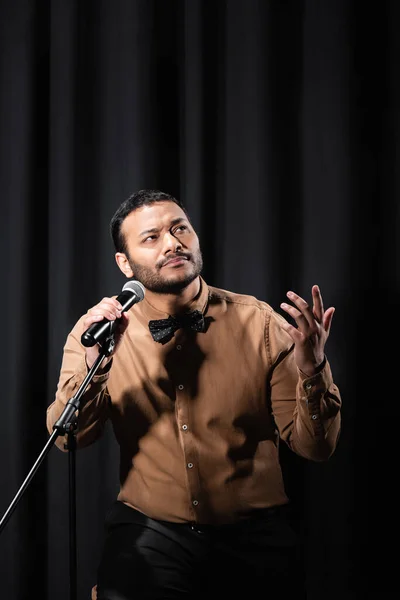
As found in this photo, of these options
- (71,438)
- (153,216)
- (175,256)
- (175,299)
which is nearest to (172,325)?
(175,299)

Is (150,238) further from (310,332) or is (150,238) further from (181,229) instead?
(310,332)

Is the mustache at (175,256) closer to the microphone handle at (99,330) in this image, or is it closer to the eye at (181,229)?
the eye at (181,229)

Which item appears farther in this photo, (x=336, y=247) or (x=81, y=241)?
(x=81, y=241)

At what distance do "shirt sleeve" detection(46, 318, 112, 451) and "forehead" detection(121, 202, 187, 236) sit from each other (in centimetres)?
35

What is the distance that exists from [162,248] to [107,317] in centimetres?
47

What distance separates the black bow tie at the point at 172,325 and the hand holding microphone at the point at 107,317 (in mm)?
263

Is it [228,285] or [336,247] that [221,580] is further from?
[336,247]

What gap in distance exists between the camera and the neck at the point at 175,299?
190 cm

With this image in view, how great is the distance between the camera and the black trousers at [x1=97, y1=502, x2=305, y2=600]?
65.9 inches

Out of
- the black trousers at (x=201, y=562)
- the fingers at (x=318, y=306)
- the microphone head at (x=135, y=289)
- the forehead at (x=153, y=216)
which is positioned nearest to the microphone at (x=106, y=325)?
the microphone head at (x=135, y=289)

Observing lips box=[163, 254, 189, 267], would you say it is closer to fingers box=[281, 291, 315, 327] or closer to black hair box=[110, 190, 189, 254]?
black hair box=[110, 190, 189, 254]

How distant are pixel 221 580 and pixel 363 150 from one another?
1.46 meters

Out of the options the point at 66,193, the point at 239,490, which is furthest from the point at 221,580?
the point at 66,193

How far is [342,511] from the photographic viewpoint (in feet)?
7.07
